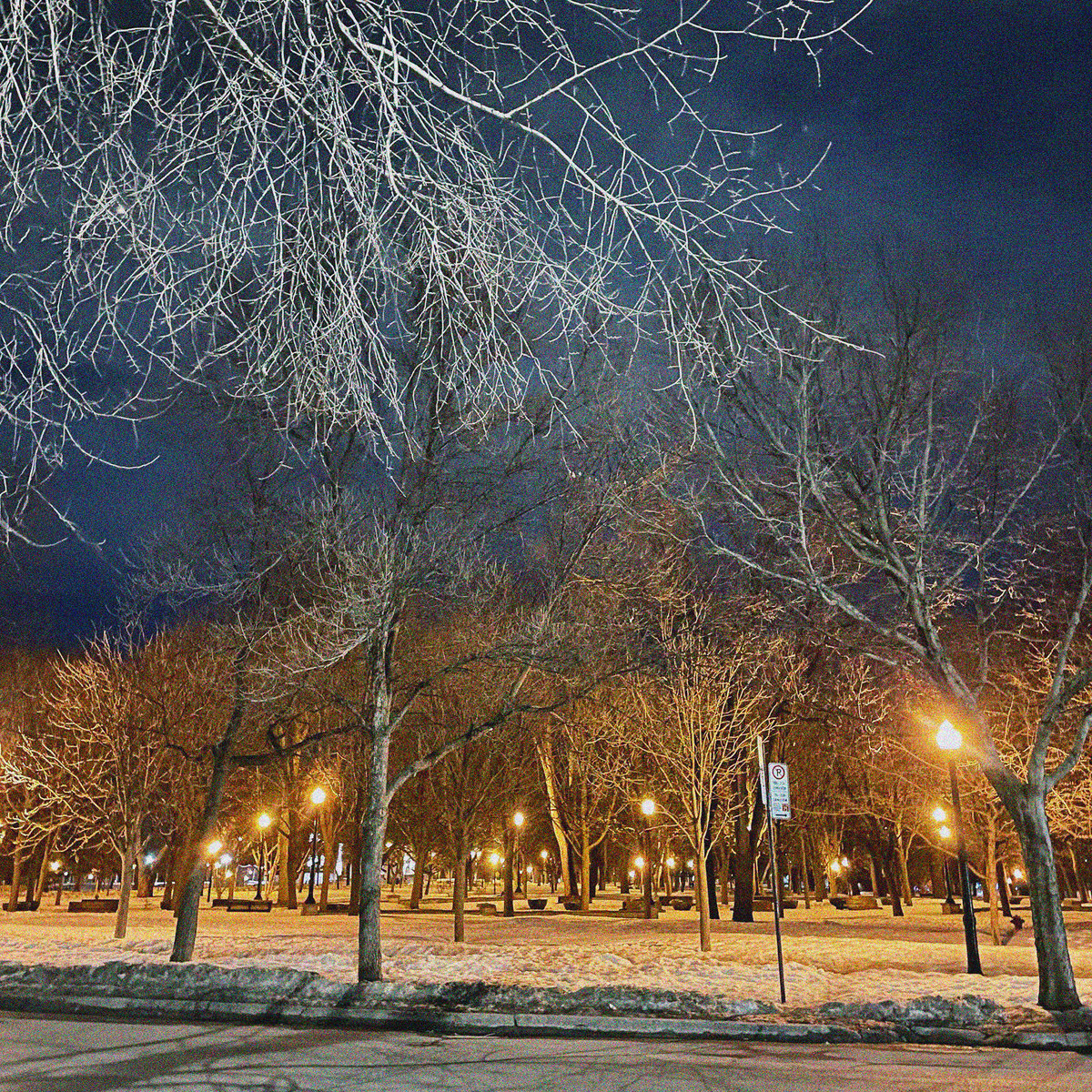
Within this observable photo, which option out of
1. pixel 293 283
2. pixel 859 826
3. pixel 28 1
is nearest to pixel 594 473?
pixel 293 283

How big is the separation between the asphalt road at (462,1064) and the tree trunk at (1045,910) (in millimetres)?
1968

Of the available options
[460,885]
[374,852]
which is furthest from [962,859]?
[460,885]

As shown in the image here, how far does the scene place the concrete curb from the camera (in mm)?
9789

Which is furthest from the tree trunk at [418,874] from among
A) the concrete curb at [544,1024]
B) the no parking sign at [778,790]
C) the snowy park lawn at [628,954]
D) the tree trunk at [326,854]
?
the no parking sign at [778,790]

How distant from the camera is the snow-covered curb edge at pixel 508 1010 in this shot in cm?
1004

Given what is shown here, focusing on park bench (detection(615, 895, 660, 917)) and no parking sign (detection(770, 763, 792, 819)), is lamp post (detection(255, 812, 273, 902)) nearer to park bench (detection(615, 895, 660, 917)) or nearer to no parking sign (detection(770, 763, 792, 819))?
park bench (detection(615, 895, 660, 917))

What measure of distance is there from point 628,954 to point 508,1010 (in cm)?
652

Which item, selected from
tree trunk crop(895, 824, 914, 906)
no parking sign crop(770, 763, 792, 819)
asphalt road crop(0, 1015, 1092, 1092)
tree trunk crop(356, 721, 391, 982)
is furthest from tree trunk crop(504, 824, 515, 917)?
asphalt road crop(0, 1015, 1092, 1092)

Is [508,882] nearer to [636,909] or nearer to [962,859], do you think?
[636,909]

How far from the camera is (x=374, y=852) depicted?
45.0 ft

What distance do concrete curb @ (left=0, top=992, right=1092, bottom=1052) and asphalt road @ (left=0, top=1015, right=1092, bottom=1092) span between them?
1.57 feet

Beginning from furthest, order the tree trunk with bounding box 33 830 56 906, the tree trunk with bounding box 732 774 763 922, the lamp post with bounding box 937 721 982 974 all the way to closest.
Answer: the tree trunk with bounding box 33 830 56 906, the tree trunk with bounding box 732 774 763 922, the lamp post with bounding box 937 721 982 974

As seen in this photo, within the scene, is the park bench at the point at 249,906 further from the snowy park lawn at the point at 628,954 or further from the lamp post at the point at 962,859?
the lamp post at the point at 962,859

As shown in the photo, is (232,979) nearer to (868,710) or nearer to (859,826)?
(868,710)
